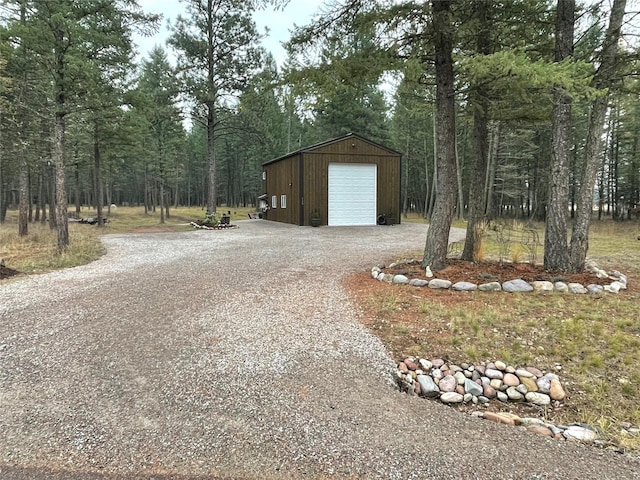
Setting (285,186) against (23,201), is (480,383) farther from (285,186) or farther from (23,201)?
(285,186)

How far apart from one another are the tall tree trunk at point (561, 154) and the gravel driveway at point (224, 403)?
12.2 feet

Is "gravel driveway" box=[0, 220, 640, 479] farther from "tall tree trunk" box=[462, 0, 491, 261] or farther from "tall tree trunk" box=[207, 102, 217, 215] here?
"tall tree trunk" box=[207, 102, 217, 215]

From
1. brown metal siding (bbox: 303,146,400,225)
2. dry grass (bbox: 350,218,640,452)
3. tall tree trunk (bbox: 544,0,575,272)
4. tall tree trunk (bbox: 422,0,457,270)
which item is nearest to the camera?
dry grass (bbox: 350,218,640,452)

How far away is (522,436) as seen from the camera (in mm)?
2486

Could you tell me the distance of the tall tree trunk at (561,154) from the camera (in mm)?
5871

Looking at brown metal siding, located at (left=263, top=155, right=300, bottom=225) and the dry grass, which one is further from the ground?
brown metal siding, located at (left=263, top=155, right=300, bottom=225)

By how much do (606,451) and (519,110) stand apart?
6.34m

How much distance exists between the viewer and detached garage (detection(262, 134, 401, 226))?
17.9 metres

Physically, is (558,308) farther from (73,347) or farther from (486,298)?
(73,347)

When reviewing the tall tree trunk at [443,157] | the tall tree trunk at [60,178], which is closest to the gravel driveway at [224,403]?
the tall tree trunk at [443,157]

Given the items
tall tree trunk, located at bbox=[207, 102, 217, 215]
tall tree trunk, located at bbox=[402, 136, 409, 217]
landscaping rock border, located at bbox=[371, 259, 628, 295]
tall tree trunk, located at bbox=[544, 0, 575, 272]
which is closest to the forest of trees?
tall tree trunk, located at bbox=[544, 0, 575, 272]

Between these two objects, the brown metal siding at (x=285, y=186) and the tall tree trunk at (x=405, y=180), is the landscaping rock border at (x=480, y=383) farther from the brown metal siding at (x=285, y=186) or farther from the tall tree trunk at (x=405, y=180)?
the tall tree trunk at (x=405, y=180)

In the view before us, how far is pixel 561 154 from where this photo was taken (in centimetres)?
590

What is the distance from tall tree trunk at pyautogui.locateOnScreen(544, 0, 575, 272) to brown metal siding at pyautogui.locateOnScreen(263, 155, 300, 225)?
12941 millimetres
